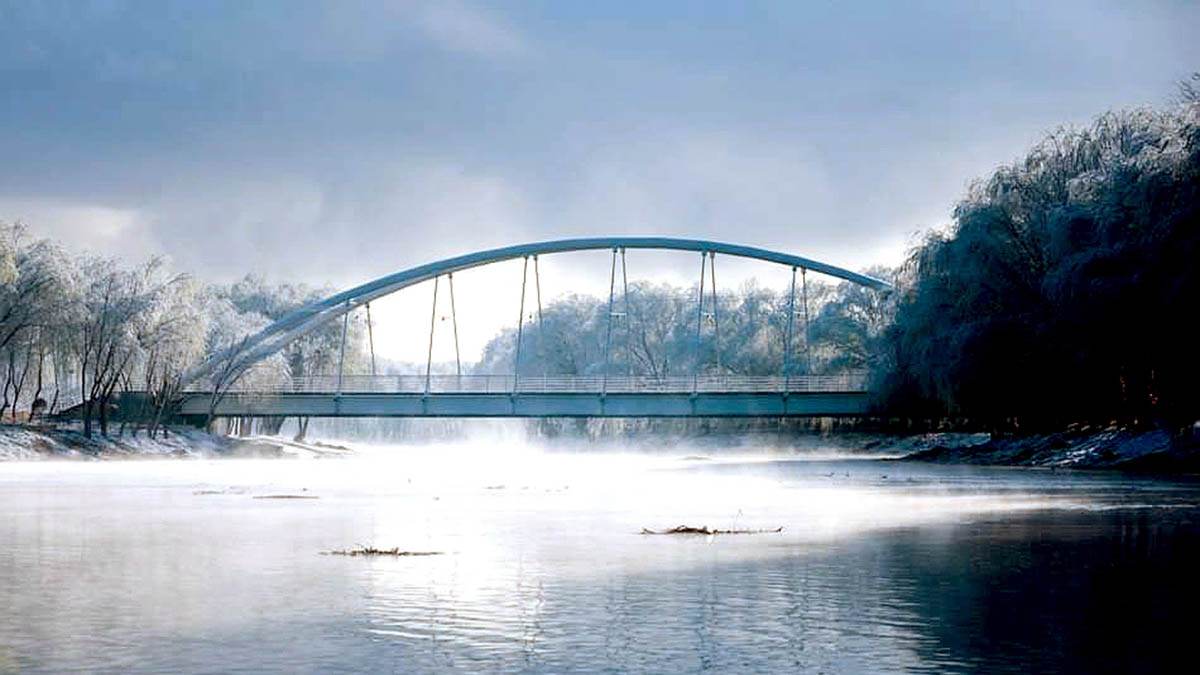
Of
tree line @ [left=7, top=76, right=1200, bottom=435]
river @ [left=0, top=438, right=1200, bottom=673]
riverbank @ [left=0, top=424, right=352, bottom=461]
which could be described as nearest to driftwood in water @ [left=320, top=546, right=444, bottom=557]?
river @ [left=0, top=438, right=1200, bottom=673]

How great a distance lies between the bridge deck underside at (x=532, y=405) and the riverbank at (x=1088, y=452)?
10357 mm

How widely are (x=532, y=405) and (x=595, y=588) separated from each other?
7815cm

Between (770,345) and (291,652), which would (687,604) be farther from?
(770,345)

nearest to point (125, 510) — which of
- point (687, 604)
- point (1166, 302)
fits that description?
point (687, 604)

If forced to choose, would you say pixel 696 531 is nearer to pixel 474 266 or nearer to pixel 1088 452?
pixel 1088 452

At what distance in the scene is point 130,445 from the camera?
7869 centimetres

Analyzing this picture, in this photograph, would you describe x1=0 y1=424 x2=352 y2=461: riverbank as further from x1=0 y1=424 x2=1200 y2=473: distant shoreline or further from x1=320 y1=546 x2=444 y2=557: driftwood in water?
x1=320 y1=546 x2=444 y2=557: driftwood in water

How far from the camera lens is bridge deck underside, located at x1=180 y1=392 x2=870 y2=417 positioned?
303 ft

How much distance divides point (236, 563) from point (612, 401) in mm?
76084

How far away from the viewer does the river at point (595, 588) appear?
11641 millimetres

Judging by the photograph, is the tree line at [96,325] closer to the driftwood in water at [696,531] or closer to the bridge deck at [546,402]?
the bridge deck at [546,402]

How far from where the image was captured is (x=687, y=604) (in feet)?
48.0

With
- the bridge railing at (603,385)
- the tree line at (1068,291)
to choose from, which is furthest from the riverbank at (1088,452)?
the bridge railing at (603,385)

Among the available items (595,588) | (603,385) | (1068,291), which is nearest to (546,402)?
(603,385)
